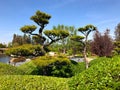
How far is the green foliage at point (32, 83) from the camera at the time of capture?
6527 millimetres

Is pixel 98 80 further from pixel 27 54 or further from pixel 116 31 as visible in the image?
pixel 116 31

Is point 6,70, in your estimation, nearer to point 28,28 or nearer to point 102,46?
point 28,28

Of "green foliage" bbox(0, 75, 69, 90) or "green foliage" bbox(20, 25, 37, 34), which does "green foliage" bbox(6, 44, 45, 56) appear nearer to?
"green foliage" bbox(20, 25, 37, 34)

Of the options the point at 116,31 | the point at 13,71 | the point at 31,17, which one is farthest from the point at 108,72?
the point at 116,31

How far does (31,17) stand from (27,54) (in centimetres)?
→ 197

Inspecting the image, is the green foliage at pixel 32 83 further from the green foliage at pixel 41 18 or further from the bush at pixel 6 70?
the green foliage at pixel 41 18

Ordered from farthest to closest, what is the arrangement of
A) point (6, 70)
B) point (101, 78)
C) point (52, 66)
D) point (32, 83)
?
1. point (52, 66)
2. point (6, 70)
3. point (32, 83)
4. point (101, 78)

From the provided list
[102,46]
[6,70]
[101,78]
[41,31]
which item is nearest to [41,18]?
[41,31]

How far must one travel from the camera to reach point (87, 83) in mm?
4422

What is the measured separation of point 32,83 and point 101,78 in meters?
2.85

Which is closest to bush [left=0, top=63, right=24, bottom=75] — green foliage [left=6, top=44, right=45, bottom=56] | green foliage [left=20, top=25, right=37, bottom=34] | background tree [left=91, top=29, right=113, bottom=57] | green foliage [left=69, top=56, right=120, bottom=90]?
green foliage [left=6, top=44, right=45, bottom=56]

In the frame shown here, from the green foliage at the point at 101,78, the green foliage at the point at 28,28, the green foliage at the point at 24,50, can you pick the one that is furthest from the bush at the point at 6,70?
the green foliage at the point at 101,78

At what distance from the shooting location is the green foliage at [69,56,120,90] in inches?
161

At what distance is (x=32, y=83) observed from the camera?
6.63m
